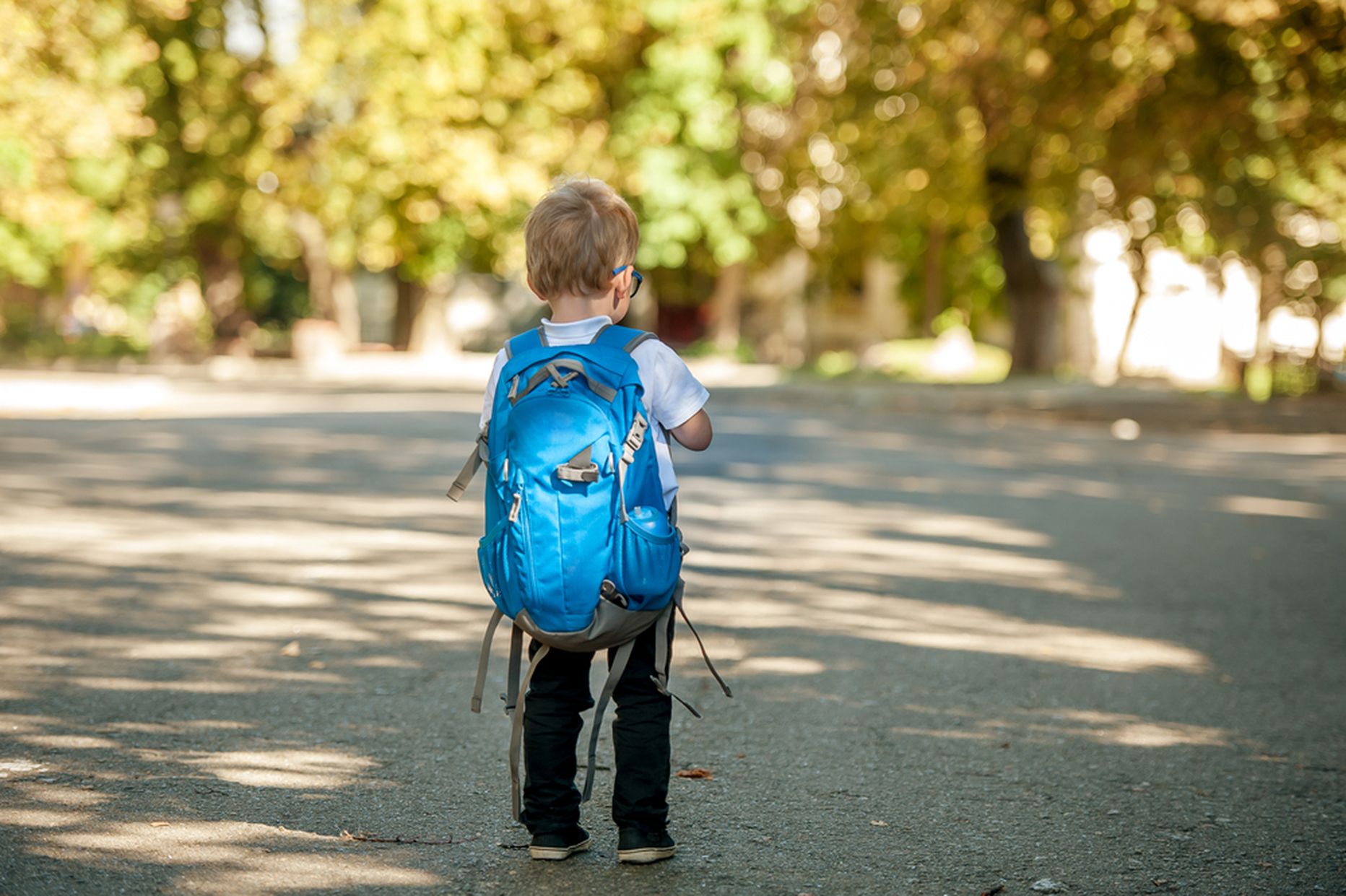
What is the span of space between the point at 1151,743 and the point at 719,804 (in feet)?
5.25

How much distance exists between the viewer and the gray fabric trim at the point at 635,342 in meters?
3.54

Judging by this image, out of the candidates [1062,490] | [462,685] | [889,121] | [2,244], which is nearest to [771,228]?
[889,121]

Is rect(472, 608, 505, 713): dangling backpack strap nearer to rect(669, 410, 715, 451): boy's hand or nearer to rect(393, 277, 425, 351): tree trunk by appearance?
rect(669, 410, 715, 451): boy's hand

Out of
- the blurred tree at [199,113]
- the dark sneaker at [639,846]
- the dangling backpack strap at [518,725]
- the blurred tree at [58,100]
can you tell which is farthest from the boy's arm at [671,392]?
the blurred tree at [199,113]

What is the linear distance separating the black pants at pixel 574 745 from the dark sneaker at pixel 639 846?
0.01 m

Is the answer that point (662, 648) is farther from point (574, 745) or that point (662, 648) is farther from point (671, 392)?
point (671, 392)

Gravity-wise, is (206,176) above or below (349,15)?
below

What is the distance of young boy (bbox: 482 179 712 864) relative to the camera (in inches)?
140

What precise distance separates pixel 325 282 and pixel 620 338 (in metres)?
32.9

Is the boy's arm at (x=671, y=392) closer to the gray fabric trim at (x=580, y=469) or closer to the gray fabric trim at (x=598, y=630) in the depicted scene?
the gray fabric trim at (x=580, y=469)

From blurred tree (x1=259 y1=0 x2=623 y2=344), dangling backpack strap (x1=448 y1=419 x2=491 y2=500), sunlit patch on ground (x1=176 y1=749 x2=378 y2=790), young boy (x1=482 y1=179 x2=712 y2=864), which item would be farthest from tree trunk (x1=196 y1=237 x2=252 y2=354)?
young boy (x1=482 y1=179 x2=712 y2=864)

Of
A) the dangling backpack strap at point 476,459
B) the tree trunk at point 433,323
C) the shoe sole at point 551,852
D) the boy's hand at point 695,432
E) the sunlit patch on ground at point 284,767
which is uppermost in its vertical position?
the tree trunk at point 433,323

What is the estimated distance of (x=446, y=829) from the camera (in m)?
3.88

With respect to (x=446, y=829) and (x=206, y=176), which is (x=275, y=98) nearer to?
(x=206, y=176)
